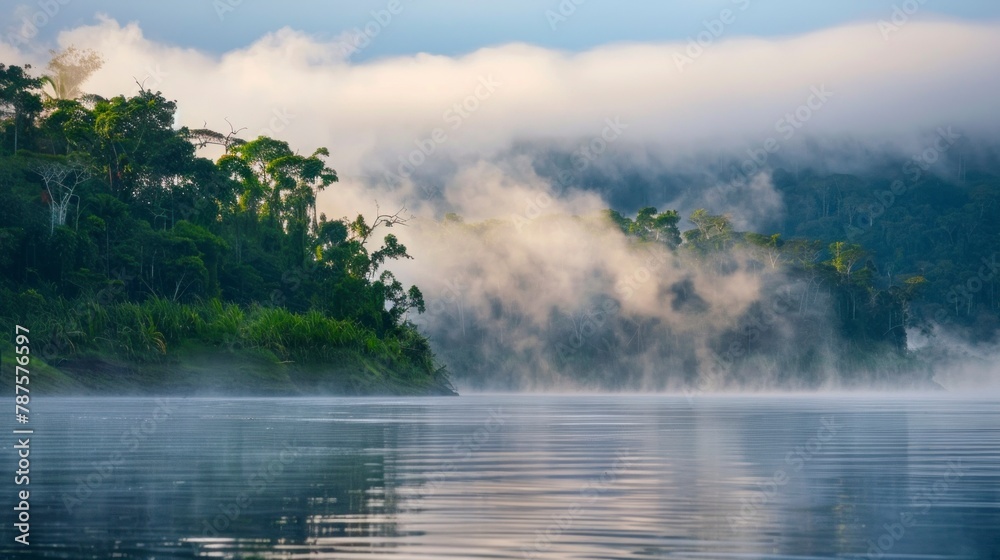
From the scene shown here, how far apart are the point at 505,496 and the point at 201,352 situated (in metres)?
59.4

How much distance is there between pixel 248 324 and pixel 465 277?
9615cm

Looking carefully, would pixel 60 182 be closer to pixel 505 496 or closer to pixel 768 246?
pixel 505 496

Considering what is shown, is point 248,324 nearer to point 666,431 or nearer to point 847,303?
point 666,431

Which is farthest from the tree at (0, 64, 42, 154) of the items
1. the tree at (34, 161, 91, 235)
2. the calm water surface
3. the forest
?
the calm water surface

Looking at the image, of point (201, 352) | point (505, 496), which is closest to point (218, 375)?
point (201, 352)

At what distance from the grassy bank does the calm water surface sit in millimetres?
40559

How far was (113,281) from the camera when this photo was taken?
78.2 metres

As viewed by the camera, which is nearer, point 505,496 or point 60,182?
point 505,496

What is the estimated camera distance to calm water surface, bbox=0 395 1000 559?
1173 cm

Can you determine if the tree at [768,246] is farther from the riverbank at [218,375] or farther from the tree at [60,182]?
the tree at [60,182]

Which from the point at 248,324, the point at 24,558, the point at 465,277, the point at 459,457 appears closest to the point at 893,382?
the point at 465,277

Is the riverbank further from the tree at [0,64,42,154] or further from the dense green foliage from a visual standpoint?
the tree at [0,64,42,154]

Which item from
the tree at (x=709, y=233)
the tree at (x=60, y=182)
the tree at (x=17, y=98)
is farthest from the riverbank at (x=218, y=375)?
the tree at (x=709, y=233)

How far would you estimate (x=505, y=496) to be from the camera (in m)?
15.7
